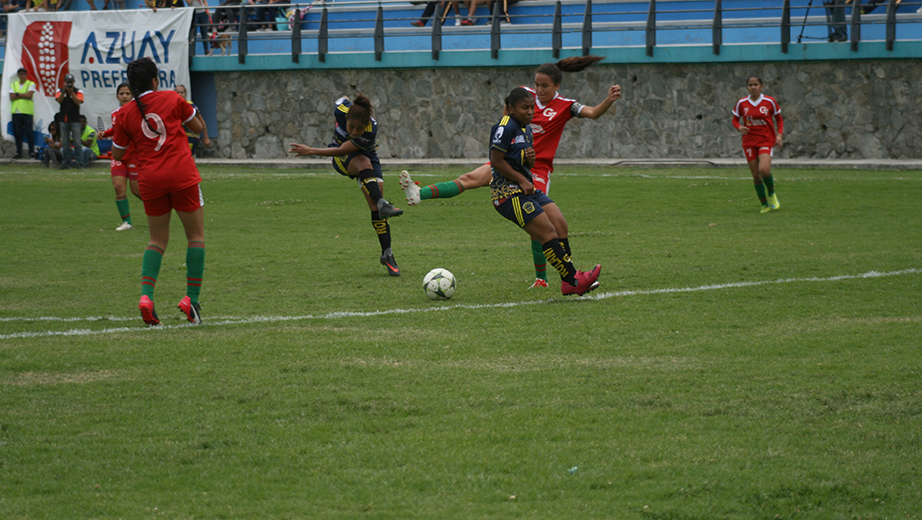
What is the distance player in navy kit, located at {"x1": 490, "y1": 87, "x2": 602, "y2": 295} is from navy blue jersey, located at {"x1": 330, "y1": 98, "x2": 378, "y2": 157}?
2.25 meters

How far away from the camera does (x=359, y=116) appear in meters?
9.47

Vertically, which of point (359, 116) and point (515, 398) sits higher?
point (359, 116)

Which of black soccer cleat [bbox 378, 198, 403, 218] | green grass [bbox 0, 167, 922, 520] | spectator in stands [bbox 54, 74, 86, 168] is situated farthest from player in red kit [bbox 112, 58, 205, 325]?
spectator in stands [bbox 54, 74, 86, 168]

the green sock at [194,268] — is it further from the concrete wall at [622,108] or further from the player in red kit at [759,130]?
the concrete wall at [622,108]

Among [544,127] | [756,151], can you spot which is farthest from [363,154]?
[756,151]

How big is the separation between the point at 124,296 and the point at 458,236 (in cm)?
515

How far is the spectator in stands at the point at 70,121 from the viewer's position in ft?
77.0

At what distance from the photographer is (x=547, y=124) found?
8758 millimetres

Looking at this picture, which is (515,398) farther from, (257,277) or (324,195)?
(324,195)

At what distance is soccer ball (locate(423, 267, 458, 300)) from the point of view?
25.7ft

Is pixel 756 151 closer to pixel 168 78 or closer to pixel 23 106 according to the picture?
pixel 168 78

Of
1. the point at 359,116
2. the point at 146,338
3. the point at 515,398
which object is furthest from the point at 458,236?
the point at 515,398

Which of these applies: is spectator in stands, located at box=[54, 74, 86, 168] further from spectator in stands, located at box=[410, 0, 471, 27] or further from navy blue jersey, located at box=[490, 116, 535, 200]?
navy blue jersey, located at box=[490, 116, 535, 200]

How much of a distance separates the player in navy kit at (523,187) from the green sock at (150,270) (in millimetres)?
2541
